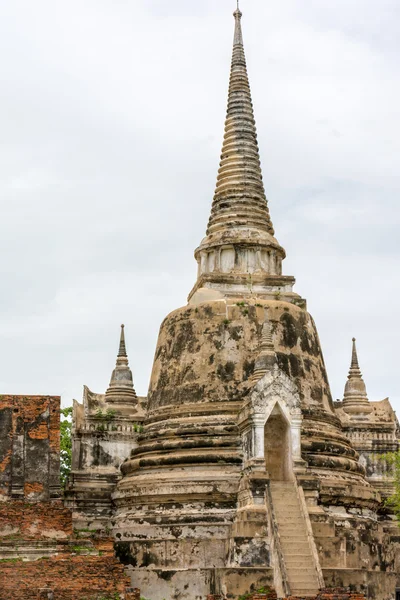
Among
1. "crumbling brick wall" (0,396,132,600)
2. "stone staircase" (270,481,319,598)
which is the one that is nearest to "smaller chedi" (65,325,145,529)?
"crumbling brick wall" (0,396,132,600)

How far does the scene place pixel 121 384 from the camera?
31125 millimetres

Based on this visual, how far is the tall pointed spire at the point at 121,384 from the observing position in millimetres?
30703

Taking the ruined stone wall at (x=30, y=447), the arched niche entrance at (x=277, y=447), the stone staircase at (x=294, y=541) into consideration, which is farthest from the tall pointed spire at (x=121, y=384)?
the stone staircase at (x=294, y=541)

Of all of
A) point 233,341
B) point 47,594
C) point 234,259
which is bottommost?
point 47,594

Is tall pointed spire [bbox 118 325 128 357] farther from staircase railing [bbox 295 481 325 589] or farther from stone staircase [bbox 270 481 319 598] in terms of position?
staircase railing [bbox 295 481 325 589]

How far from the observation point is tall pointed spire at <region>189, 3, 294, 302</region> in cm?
2981

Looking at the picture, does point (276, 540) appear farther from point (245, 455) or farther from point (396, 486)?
point (396, 486)

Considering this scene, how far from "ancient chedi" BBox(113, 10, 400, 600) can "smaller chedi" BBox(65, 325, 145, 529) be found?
106 centimetres

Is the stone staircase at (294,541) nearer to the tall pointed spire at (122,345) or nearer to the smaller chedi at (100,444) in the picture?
the smaller chedi at (100,444)

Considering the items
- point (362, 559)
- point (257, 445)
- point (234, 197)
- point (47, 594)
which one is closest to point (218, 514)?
point (257, 445)

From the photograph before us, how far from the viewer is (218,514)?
25.2 meters

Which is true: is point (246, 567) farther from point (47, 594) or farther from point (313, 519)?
point (47, 594)

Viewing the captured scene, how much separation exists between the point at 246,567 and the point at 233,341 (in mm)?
6667

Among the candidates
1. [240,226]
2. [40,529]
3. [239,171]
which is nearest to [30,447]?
[40,529]
